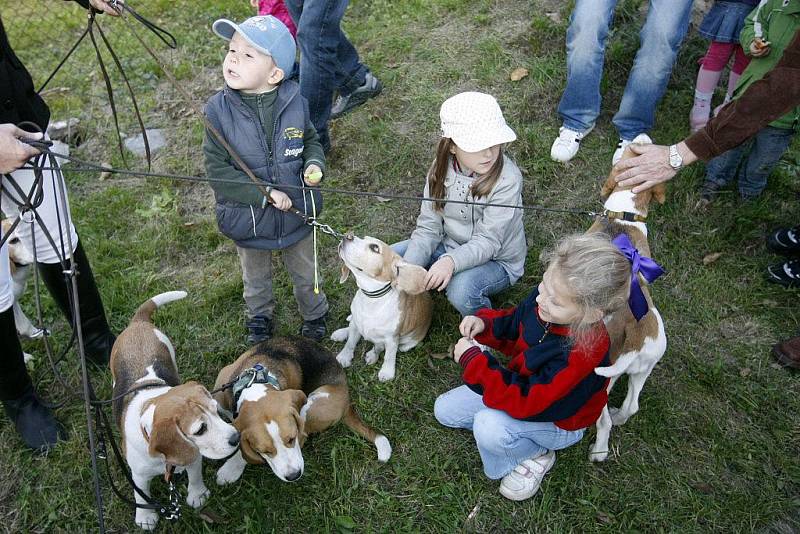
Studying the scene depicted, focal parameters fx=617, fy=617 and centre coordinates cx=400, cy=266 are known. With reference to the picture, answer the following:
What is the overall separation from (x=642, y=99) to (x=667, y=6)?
61 centimetres

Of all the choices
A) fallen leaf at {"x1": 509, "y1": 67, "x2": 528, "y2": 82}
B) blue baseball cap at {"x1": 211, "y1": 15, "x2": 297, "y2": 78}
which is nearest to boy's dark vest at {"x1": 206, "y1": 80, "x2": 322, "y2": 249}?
blue baseball cap at {"x1": 211, "y1": 15, "x2": 297, "y2": 78}

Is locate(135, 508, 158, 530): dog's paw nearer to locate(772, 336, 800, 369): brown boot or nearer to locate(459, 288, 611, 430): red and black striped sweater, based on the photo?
locate(459, 288, 611, 430): red and black striped sweater

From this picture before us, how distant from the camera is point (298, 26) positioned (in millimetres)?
4332

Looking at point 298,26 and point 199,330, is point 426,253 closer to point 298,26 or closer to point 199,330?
point 199,330

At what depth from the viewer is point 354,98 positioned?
5.21m

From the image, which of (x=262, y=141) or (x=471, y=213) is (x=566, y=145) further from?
(x=262, y=141)

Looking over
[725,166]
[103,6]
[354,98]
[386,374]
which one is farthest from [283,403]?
[725,166]

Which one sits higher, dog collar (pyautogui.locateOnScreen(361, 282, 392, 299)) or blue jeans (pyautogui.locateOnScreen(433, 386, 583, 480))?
dog collar (pyautogui.locateOnScreen(361, 282, 392, 299))

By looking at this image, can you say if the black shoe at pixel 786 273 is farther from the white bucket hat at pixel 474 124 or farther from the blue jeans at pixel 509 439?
the white bucket hat at pixel 474 124

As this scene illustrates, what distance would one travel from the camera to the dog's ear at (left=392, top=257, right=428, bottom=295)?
3172mm

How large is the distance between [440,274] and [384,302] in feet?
1.09

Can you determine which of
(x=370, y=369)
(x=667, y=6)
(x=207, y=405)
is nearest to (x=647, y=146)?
(x=667, y=6)

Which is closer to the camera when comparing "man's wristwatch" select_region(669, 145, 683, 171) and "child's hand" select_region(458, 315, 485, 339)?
"child's hand" select_region(458, 315, 485, 339)

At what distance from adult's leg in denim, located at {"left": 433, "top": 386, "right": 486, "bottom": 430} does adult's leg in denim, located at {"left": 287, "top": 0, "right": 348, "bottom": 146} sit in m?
2.41
